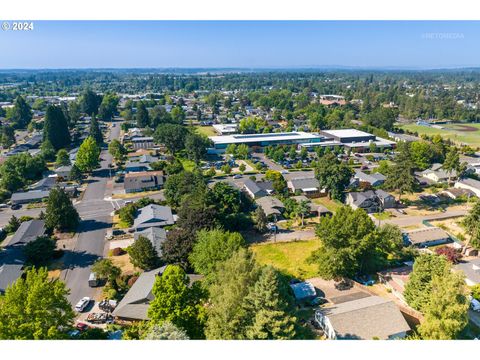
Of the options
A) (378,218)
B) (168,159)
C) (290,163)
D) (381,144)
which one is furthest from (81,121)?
(378,218)

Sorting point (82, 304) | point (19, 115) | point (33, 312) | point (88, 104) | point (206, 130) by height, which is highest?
point (88, 104)

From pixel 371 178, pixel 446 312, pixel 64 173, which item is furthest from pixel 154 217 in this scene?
pixel 371 178

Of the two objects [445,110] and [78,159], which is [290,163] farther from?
[445,110]

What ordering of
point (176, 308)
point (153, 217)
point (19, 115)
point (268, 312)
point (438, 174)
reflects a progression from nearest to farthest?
1. point (268, 312)
2. point (176, 308)
3. point (153, 217)
4. point (438, 174)
5. point (19, 115)

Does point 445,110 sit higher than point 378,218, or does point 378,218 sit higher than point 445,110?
point 445,110

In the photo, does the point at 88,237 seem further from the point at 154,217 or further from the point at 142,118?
the point at 142,118

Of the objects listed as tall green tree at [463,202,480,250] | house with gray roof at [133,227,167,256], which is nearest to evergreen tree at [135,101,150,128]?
house with gray roof at [133,227,167,256]
